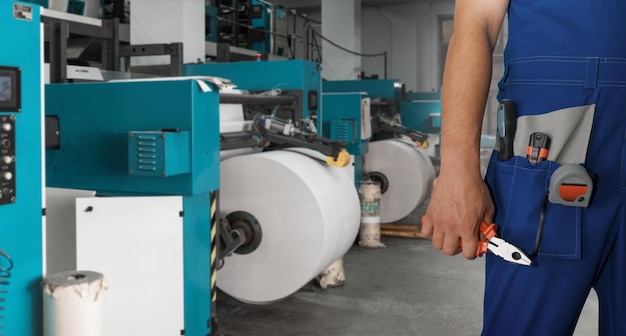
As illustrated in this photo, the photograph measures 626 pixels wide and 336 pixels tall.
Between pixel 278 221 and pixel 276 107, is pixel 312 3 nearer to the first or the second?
pixel 276 107

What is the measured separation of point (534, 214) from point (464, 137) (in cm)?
21

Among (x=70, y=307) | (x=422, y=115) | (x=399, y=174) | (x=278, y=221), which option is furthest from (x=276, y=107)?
(x=422, y=115)

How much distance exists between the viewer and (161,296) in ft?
8.09

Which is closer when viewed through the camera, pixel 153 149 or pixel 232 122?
pixel 153 149

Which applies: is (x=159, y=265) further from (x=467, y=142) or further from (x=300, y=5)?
(x=300, y=5)

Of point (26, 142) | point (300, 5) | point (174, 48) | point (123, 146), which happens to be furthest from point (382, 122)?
point (300, 5)

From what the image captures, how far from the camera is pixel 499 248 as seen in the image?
52.1 inches

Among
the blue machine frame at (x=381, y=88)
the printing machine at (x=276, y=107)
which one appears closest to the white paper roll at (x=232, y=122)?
the printing machine at (x=276, y=107)

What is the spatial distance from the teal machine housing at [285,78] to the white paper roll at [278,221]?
40.8 inches

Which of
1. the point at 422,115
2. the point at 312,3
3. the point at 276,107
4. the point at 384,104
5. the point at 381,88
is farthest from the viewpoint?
the point at 312,3

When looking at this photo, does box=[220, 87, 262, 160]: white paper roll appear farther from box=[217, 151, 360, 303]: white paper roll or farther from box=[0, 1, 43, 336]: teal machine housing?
box=[0, 1, 43, 336]: teal machine housing

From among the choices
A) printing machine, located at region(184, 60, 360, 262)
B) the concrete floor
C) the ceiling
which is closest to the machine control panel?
printing machine, located at region(184, 60, 360, 262)

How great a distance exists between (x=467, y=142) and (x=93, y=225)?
61.8 inches

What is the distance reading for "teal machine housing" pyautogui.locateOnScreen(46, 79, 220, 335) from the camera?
2436 mm
